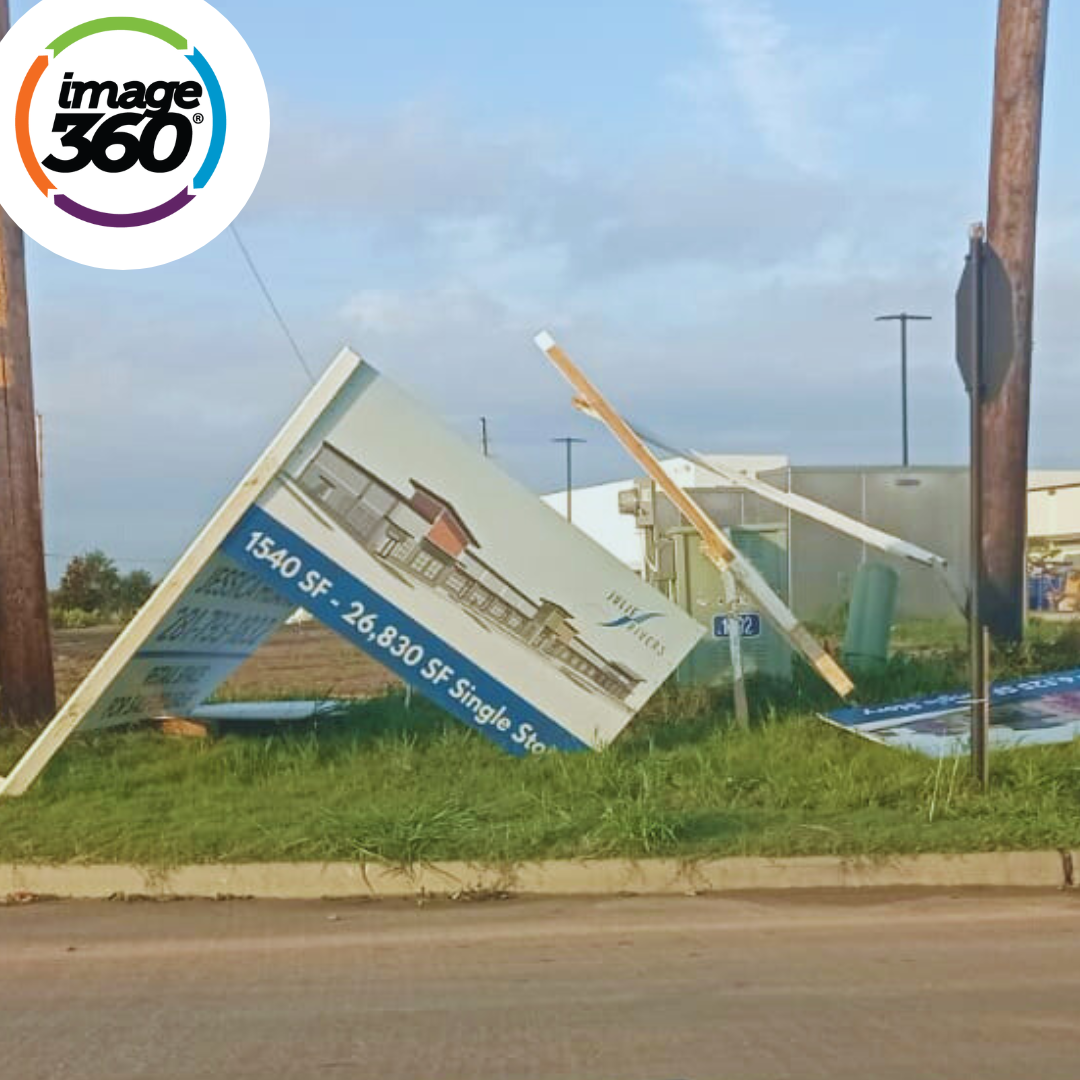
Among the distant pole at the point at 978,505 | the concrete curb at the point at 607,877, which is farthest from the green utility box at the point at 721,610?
the concrete curb at the point at 607,877

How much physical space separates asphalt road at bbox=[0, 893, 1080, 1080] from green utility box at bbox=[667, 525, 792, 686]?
16.3ft

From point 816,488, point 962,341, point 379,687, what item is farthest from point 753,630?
point 816,488

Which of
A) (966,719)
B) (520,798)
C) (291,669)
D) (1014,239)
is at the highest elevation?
(1014,239)

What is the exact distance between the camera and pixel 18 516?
465 inches

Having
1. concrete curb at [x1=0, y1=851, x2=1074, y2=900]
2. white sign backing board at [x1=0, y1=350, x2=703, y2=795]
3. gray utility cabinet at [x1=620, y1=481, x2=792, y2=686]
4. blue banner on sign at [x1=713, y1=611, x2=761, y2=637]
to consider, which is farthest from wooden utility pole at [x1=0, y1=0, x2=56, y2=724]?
blue banner on sign at [x1=713, y1=611, x2=761, y2=637]

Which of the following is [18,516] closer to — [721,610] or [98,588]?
[721,610]

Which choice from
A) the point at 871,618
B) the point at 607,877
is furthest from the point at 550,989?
the point at 871,618

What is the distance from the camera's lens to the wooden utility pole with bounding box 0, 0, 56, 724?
11.7 metres

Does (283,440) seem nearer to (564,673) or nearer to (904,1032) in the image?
(564,673)

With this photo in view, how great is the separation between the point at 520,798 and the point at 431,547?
1.82 m

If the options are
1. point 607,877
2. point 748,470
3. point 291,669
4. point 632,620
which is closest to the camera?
point 607,877

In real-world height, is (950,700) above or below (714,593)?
below

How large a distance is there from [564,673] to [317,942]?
338 cm

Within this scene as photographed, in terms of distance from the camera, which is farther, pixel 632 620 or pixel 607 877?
pixel 632 620
